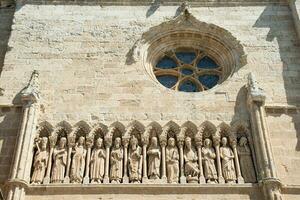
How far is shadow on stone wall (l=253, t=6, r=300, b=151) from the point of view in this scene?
1023cm

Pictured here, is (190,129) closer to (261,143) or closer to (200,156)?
(200,156)

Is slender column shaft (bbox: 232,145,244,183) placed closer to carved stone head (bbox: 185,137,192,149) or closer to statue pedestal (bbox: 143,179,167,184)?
carved stone head (bbox: 185,137,192,149)

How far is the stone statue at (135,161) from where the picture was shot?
8.72 m

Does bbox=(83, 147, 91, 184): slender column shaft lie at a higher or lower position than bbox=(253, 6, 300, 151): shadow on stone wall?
lower

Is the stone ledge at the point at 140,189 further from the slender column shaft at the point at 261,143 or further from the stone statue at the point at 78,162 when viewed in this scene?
the slender column shaft at the point at 261,143

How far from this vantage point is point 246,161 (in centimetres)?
906

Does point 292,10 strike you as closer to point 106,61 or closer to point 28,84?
point 106,61

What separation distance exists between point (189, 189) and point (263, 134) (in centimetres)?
171

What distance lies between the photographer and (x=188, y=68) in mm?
11336

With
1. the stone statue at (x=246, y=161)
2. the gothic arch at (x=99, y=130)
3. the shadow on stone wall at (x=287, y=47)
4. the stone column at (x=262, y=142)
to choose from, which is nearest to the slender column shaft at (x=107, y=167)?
the gothic arch at (x=99, y=130)

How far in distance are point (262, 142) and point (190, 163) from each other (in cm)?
133

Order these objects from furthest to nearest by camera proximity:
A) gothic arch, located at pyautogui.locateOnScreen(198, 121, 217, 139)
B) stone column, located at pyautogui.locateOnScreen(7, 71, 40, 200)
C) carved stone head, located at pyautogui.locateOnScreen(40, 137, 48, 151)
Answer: gothic arch, located at pyautogui.locateOnScreen(198, 121, 217, 139) < carved stone head, located at pyautogui.locateOnScreen(40, 137, 48, 151) < stone column, located at pyautogui.locateOnScreen(7, 71, 40, 200)

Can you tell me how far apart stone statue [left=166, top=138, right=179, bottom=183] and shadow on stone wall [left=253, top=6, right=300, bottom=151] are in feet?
7.60

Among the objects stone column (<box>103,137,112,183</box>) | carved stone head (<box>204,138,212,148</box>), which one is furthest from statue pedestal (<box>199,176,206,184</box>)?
stone column (<box>103,137,112,183</box>)
